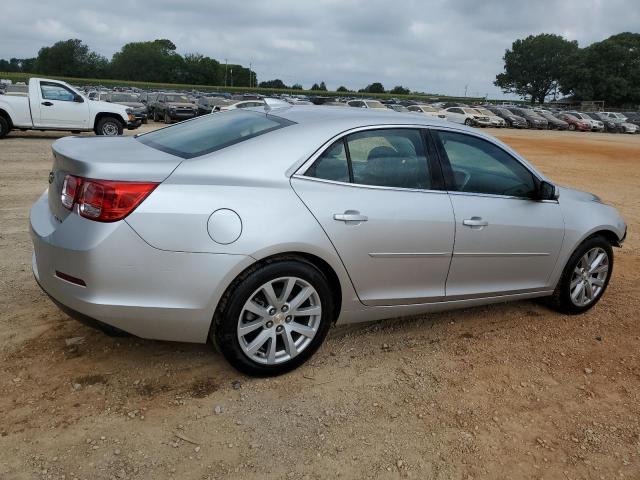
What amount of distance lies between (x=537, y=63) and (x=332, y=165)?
130 metres

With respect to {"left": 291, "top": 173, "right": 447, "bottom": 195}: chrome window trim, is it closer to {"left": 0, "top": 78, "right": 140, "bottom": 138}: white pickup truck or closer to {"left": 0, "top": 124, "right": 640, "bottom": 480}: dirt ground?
{"left": 0, "top": 124, "right": 640, "bottom": 480}: dirt ground

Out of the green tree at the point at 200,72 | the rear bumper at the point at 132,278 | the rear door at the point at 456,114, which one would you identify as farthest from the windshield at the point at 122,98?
the green tree at the point at 200,72

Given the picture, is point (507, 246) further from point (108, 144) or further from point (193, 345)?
point (108, 144)

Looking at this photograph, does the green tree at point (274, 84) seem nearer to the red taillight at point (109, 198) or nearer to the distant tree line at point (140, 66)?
the distant tree line at point (140, 66)

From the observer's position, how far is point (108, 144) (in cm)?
343

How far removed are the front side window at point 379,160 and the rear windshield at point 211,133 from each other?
0.39 meters

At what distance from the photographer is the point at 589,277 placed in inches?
180

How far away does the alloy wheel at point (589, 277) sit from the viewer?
4.51 m

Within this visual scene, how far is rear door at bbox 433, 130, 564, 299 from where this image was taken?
372cm

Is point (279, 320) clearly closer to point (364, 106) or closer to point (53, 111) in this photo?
point (53, 111)

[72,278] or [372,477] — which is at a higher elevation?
[72,278]

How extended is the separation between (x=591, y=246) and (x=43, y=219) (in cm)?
404

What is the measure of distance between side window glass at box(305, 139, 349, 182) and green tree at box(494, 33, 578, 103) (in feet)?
414

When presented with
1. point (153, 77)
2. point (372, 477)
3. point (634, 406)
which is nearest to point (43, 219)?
point (372, 477)
